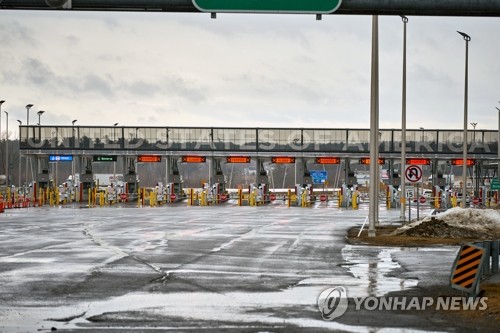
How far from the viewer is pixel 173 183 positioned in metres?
77.2

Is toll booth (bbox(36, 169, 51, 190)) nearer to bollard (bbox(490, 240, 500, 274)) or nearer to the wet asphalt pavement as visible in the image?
the wet asphalt pavement

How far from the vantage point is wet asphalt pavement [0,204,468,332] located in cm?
1208

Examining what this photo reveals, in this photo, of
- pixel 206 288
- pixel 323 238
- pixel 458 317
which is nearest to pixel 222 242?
pixel 323 238

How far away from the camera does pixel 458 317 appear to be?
1262 centimetres

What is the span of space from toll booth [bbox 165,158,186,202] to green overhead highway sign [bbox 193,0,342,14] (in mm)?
59788

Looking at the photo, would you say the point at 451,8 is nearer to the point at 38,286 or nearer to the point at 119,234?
the point at 38,286

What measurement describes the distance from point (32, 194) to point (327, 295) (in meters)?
60.2

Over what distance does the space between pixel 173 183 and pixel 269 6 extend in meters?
62.9

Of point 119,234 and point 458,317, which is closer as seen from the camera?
point 458,317

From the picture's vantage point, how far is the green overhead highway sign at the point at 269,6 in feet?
48.7

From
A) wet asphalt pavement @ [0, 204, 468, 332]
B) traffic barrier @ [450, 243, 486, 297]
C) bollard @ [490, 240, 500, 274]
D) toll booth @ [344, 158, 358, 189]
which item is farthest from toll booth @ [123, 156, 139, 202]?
traffic barrier @ [450, 243, 486, 297]

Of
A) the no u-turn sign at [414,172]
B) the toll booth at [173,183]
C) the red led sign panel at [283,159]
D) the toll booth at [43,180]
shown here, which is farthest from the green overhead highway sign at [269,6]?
the toll booth at [43,180]

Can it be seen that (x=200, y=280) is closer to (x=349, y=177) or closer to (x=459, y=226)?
(x=459, y=226)

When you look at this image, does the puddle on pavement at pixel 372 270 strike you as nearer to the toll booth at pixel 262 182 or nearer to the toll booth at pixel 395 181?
the toll booth at pixel 262 182
